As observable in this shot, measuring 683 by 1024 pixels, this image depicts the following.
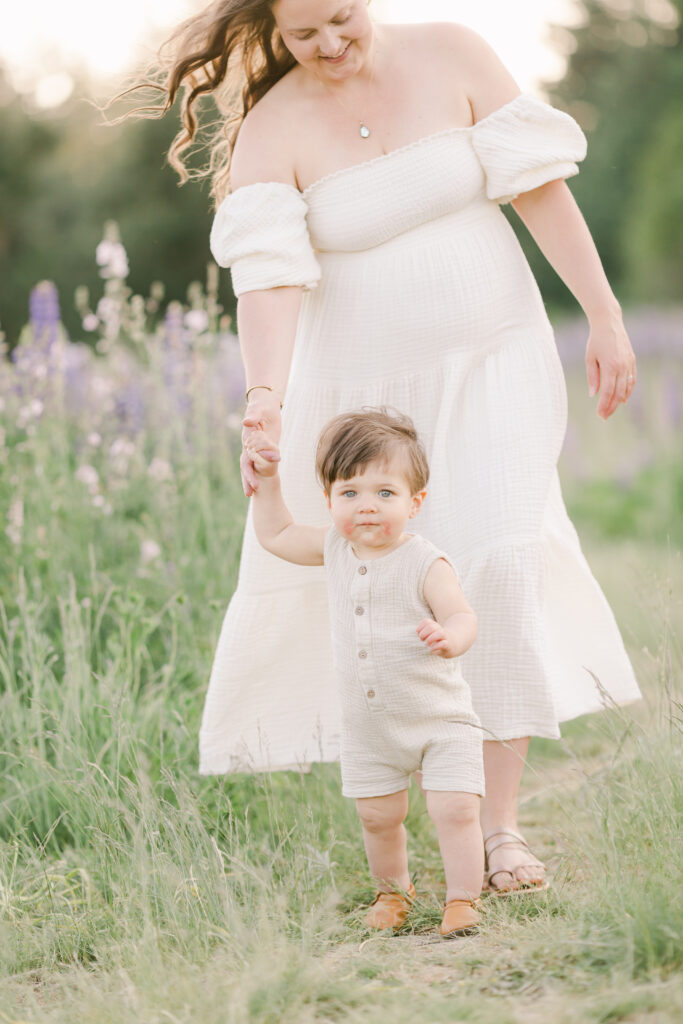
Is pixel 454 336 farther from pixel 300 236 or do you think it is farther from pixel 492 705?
pixel 492 705

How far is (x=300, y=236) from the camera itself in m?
3.04

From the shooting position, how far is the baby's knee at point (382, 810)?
9.05ft

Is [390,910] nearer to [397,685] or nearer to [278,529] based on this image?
[397,685]

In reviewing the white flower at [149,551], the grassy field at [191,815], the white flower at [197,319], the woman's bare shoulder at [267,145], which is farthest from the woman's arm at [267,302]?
the white flower at [197,319]

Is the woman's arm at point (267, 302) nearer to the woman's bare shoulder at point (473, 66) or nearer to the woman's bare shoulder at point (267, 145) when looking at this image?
the woman's bare shoulder at point (267, 145)

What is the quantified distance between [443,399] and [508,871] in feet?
3.79

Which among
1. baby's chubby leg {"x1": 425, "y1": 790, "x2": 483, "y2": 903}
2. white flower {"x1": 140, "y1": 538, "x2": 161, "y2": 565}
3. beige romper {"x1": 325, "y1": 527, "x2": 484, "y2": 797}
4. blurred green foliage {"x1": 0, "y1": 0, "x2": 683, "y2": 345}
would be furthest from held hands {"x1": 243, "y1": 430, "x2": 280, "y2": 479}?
blurred green foliage {"x1": 0, "y1": 0, "x2": 683, "y2": 345}

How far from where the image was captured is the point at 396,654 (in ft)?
8.59

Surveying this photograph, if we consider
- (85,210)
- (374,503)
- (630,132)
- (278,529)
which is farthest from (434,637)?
(630,132)

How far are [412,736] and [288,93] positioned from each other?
164 cm

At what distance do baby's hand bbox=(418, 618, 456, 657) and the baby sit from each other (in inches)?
3.0

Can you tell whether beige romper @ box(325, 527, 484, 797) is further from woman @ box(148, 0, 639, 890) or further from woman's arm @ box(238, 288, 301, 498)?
woman's arm @ box(238, 288, 301, 498)

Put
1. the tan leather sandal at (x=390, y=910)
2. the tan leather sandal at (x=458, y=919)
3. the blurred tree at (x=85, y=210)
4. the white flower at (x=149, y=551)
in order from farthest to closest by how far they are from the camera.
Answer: the blurred tree at (x=85, y=210), the white flower at (x=149, y=551), the tan leather sandal at (x=390, y=910), the tan leather sandal at (x=458, y=919)

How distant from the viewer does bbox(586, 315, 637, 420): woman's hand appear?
10.1 ft
